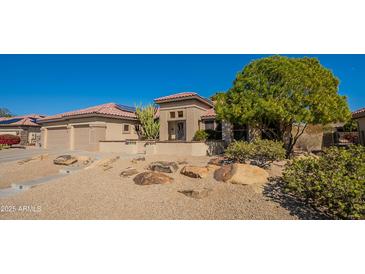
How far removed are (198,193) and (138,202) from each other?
1853mm

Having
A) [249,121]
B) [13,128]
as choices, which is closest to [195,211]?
[249,121]

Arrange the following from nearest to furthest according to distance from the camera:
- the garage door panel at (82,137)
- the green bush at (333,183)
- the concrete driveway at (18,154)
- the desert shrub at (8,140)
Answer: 1. the green bush at (333,183)
2. the concrete driveway at (18,154)
3. the garage door panel at (82,137)
4. the desert shrub at (8,140)

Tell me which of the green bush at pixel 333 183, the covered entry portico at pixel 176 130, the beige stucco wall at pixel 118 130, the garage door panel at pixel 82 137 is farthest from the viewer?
the covered entry portico at pixel 176 130

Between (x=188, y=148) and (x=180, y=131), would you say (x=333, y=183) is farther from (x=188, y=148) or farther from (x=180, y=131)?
(x=180, y=131)

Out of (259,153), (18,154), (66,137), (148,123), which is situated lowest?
(18,154)

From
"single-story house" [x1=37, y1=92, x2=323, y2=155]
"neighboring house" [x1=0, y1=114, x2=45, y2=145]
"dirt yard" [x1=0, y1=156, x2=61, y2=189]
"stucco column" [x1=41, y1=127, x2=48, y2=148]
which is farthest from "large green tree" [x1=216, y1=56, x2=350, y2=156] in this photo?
"neighboring house" [x1=0, y1=114, x2=45, y2=145]

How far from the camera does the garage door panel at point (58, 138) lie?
19308 millimetres

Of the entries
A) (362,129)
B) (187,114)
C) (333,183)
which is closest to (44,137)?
(187,114)

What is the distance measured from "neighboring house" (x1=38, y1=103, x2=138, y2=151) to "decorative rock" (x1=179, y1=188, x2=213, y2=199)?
1329 cm

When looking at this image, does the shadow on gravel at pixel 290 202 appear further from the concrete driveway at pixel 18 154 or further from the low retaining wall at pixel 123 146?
the concrete driveway at pixel 18 154

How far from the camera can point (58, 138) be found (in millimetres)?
20203

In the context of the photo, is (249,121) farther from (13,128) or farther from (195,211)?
(13,128)

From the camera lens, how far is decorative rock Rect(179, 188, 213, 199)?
591cm

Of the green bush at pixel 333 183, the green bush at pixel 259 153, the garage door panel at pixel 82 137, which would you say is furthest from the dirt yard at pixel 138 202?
the garage door panel at pixel 82 137
